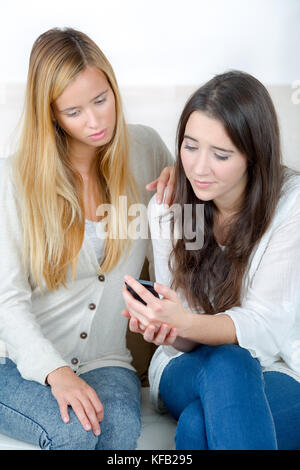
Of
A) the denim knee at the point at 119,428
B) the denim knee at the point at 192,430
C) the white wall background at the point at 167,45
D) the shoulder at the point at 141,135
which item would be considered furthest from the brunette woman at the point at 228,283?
the white wall background at the point at 167,45

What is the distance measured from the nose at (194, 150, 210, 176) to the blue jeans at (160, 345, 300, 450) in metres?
0.38

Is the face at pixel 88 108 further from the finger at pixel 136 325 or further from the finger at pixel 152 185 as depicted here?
the finger at pixel 136 325

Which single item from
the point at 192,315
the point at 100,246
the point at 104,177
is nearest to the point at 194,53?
the point at 104,177

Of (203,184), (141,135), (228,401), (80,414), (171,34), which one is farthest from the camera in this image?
(171,34)

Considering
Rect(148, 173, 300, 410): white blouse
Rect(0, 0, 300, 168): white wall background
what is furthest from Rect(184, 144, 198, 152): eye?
Rect(0, 0, 300, 168): white wall background

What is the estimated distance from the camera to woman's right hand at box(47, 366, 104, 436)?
1.21 m

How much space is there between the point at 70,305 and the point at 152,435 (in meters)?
0.37

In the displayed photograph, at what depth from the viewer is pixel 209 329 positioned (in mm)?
1235

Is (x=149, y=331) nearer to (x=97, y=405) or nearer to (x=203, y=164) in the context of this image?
(x=97, y=405)

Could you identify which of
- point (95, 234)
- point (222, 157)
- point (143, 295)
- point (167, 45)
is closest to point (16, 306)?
point (95, 234)

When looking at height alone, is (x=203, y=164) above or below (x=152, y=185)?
above

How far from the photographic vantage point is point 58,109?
1360mm

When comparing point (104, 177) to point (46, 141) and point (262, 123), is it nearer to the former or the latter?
point (46, 141)

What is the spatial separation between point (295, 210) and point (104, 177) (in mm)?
491
